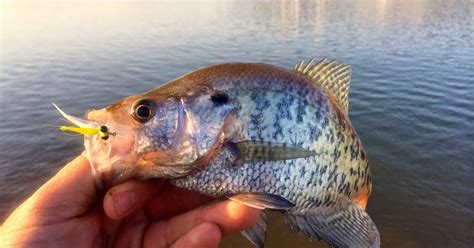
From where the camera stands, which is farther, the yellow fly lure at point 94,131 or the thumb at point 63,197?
the thumb at point 63,197

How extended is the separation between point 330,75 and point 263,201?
4.42 ft

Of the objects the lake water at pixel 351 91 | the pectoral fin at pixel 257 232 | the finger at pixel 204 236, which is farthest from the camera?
the lake water at pixel 351 91

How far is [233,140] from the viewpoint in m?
2.76

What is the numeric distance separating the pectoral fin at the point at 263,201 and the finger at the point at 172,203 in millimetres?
907

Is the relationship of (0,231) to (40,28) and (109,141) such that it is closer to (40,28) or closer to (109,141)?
(109,141)

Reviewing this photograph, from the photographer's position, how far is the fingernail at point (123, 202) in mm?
2816

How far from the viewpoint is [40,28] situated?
99.9 ft

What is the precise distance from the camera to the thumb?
281 centimetres

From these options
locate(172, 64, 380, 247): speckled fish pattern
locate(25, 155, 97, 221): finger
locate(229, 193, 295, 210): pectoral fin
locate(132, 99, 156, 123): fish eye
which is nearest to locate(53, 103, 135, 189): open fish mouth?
locate(132, 99, 156, 123): fish eye

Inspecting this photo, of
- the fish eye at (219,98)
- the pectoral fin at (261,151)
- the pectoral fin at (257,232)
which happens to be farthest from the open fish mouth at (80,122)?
the pectoral fin at (257,232)

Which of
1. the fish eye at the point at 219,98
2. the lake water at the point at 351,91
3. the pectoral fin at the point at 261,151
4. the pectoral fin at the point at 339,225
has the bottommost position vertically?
the lake water at the point at 351,91

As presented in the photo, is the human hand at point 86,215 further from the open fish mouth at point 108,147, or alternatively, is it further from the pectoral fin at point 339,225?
the pectoral fin at point 339,225

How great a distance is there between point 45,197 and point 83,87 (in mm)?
15092

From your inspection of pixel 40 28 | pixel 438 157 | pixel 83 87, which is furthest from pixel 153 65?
pixel 40 28
